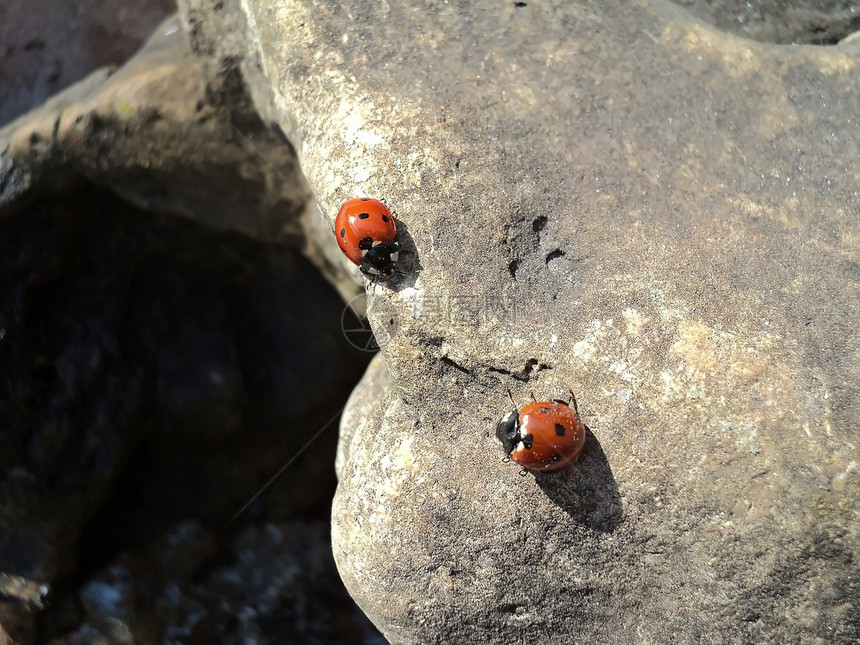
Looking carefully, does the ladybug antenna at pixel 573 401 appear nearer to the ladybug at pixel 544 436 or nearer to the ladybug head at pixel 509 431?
the ladybug at pixel 544 436

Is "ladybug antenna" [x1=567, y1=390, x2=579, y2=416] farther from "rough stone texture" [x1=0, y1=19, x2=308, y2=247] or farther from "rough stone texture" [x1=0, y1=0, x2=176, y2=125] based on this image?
"rough stone texture" [x1=0, y1=0, x2=176, y2=125]

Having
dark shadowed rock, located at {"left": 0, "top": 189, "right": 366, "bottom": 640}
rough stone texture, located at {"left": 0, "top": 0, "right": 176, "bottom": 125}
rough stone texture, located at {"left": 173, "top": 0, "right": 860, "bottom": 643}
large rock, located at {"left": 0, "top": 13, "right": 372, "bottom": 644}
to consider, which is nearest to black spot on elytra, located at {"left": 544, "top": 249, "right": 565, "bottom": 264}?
rough stone texture, located at {"left": 173, "top": 0, "right": 860, "bottom": 643}

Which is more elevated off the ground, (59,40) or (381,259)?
(59,40)

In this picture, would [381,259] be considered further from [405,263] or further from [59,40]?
[59,40]

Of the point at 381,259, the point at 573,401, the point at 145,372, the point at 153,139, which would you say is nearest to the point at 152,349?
the point at 145,372

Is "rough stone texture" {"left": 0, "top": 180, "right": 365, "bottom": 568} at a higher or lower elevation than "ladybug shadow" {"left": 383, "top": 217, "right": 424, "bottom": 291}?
lower

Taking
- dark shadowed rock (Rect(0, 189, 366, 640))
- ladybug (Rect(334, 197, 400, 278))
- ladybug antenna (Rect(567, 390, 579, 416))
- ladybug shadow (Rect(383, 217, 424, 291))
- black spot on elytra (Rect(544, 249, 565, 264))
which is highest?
ladybug (Rect(334, 197, 400, 278))

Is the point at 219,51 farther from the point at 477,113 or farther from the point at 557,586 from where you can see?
the point at 557,586
